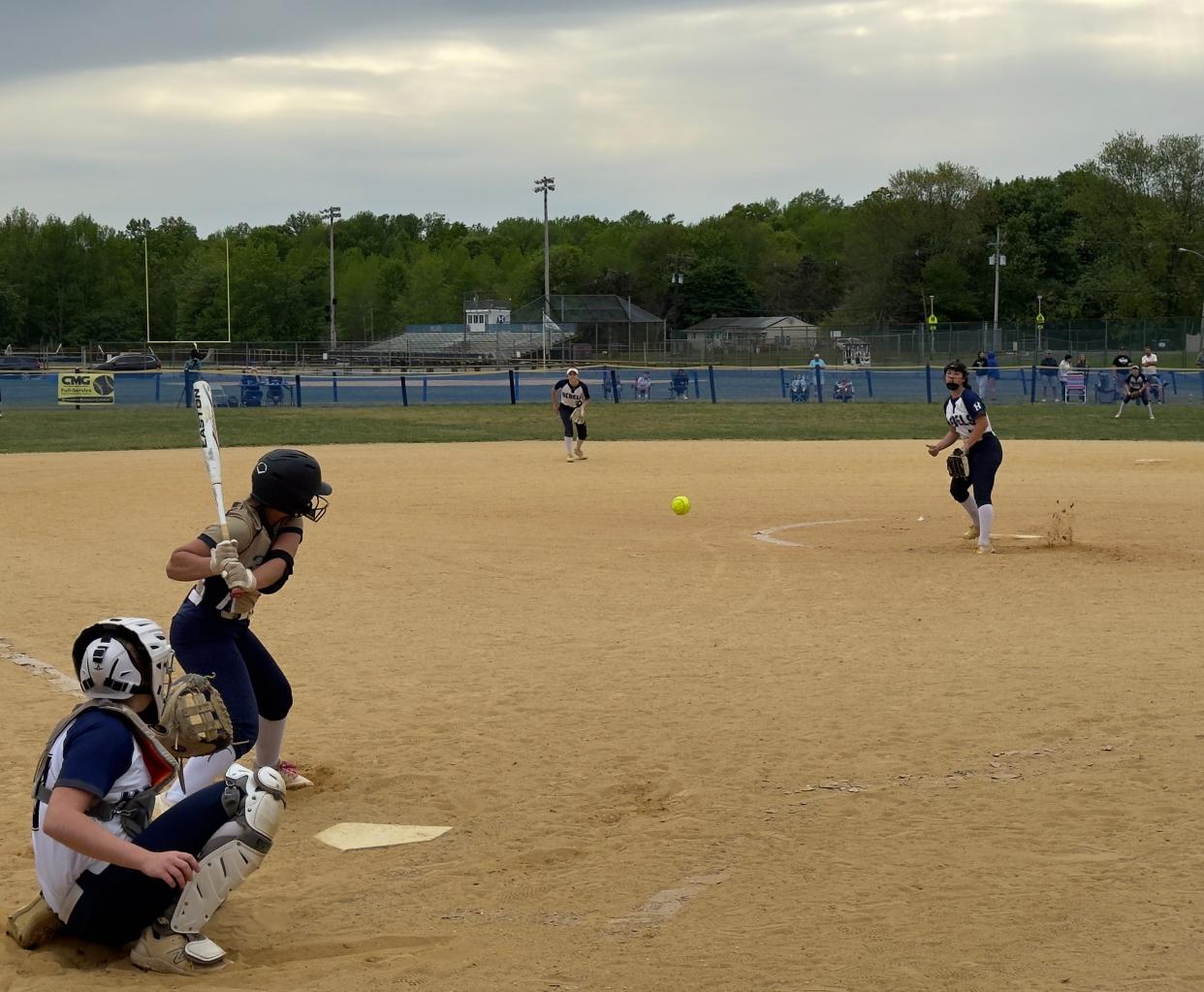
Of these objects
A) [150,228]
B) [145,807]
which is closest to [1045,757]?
[145,807]

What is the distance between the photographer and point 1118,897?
5625 millimetres

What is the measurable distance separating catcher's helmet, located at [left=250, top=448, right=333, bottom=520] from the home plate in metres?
1.56

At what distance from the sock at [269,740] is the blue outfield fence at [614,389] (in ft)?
121

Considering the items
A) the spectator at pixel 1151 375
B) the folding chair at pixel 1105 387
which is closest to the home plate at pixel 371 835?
the spectator at pixel 1151 375

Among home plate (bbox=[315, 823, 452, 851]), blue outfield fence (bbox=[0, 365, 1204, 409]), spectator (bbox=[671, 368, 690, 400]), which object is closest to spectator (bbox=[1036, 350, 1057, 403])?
blue outfield fence (bbox=[0, 365, 1204, 409])

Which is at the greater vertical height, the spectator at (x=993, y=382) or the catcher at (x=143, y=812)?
the spectator at (x=993, y=382)

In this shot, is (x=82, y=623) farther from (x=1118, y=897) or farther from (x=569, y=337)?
(x=569, y=337)

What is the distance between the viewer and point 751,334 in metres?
91.3

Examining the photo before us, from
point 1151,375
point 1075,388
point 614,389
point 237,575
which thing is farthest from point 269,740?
point 1075,388

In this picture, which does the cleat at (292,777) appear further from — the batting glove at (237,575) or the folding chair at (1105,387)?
the folding chair at (1105,387)

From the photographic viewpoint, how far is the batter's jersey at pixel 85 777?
4719 mm

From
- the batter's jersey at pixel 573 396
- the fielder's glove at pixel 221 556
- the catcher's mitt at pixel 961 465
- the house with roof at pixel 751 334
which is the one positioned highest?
the house with roof at pixel 751 334

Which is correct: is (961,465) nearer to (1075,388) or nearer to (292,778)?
(292,778)

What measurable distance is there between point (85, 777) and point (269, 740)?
7.87 ft
